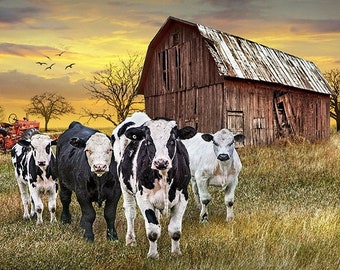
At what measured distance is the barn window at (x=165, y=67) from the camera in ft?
83.5

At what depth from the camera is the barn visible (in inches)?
878

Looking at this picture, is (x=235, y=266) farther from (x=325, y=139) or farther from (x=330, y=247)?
(x=325, y=139)

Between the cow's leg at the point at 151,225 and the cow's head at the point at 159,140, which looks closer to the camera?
the cow's head at the point at 159,140

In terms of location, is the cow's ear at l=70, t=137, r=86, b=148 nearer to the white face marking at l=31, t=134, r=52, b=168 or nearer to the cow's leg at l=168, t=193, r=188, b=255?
the cow's leg at l=168, t=193, r=188, b=255

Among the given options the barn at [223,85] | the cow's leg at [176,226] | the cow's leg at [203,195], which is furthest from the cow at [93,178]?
the barn at [223,85]

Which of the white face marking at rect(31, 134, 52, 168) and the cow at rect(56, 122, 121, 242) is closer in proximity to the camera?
the cow at rect(56, 122, 121, 242)

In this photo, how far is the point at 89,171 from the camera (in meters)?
6.44

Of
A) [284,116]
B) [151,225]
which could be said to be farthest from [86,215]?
[284,116]

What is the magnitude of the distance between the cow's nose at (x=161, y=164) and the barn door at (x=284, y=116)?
70.0ft

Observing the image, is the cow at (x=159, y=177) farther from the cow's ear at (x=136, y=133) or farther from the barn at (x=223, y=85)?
the barn at (x=223, y=85)

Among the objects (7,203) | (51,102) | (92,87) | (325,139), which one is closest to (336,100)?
(325,139)

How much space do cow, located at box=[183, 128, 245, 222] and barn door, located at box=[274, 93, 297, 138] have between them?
18.0m

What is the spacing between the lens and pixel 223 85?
71.7 feet

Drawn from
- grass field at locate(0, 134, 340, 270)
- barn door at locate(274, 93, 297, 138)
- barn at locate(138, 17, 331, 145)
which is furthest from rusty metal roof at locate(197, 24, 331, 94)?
grass field at locate(0, 134, 340, 270)
